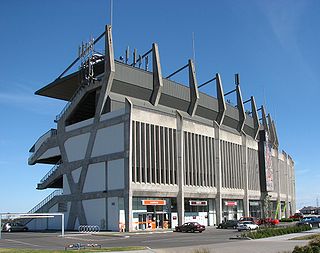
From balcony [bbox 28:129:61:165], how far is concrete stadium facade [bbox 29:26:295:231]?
22 cm

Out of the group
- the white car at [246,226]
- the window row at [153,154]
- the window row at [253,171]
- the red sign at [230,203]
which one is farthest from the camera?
the window row at [253,171]

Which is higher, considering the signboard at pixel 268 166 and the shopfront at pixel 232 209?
the signboard at pixel 268 166

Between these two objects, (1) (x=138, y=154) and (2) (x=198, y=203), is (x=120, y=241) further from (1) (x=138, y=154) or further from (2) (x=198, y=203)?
(2) (x=198, y=203)

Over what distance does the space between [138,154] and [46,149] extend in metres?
23.1

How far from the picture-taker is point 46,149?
Result: 251 feet

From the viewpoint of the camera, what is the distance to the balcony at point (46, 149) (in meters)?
74.6

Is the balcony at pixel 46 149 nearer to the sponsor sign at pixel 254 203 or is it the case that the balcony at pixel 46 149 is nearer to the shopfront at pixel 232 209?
the shopfront at pixel 232 209

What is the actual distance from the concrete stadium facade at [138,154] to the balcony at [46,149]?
22 centimetres

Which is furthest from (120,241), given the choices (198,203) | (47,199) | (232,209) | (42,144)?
(232,209)

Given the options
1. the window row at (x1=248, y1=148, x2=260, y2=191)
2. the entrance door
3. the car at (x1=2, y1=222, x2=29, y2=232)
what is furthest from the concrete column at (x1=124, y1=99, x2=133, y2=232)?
the window row at (x1=248, y1=148, x2=260, y2=191)

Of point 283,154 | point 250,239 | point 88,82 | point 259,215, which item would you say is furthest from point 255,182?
point 250,239

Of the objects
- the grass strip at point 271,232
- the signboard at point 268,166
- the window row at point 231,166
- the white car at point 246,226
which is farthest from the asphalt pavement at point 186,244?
the signboard at point 268,166

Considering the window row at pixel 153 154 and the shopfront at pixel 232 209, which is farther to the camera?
the shopfront at pixel 232 209

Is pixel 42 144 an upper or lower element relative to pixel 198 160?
upper
